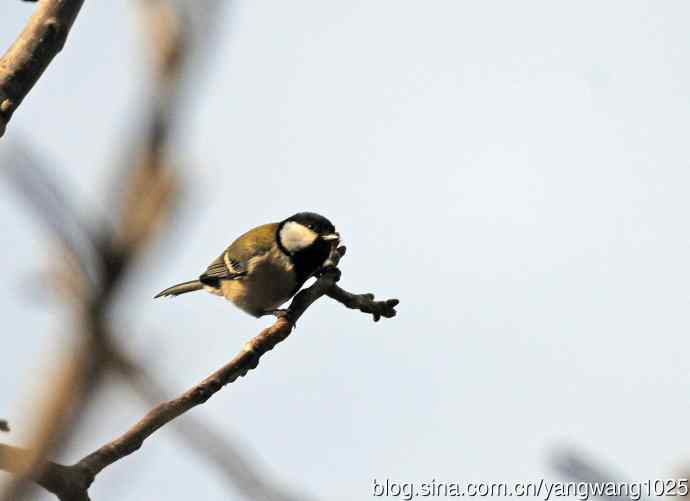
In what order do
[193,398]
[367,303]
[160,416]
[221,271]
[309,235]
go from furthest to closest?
[221,271], [309,235], [367,303], [193,398], [160,416]

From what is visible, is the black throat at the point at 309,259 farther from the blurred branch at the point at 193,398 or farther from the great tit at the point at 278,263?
the blurred branch at the point at 193,398

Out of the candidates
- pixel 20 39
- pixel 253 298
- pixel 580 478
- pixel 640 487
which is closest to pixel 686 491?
pixel 580 478

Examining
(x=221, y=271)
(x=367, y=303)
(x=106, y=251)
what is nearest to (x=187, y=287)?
(x=221, y=271)

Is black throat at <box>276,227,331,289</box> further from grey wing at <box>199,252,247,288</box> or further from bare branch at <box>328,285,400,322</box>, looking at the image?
bare branch at <box>328,285,400,322</box>

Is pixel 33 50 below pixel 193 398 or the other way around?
the other way around

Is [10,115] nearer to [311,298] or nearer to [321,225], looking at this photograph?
[311,298]

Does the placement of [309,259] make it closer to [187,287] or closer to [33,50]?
[187,287]
